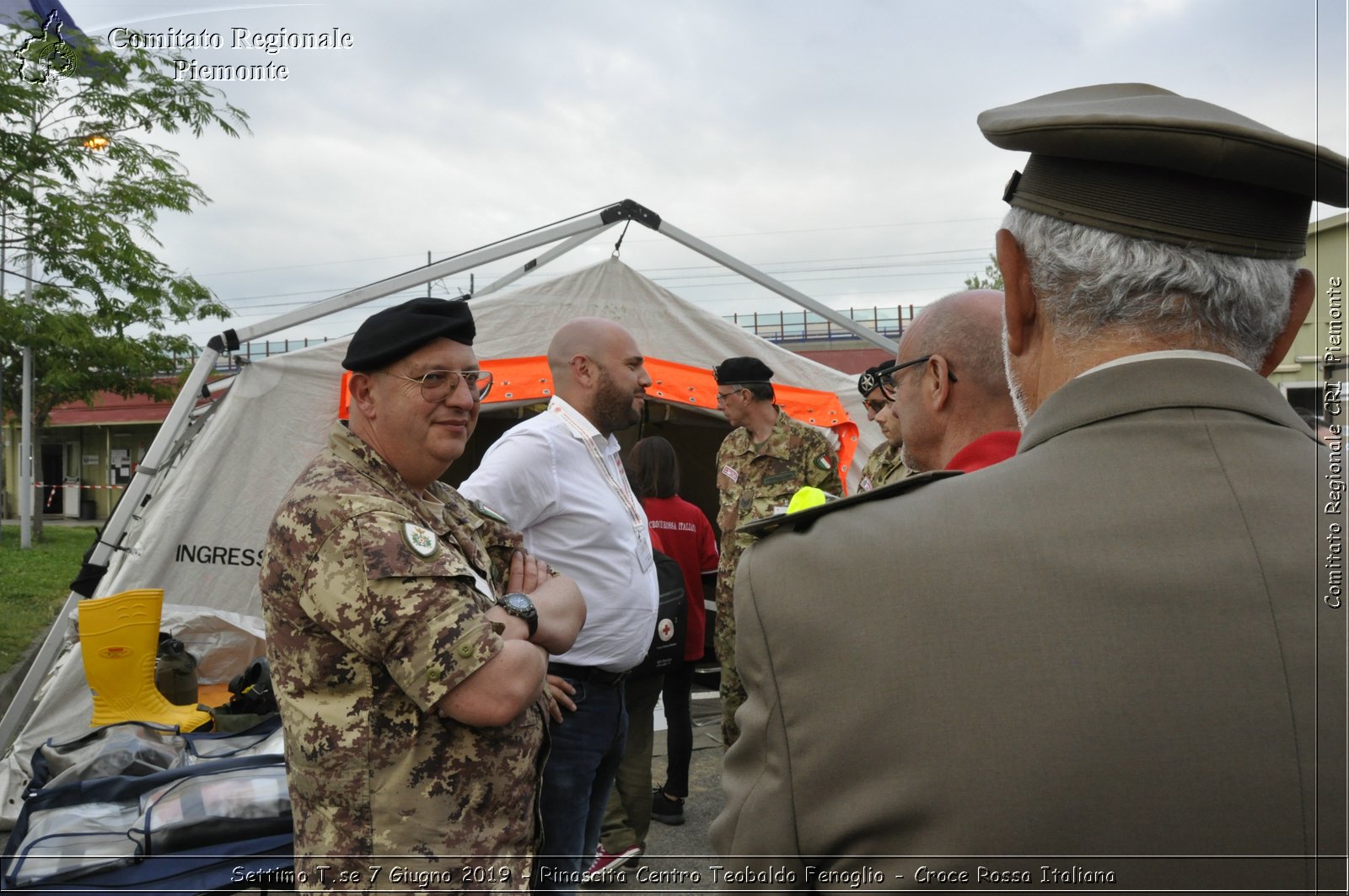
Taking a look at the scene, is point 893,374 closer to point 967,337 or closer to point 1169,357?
point 967,337

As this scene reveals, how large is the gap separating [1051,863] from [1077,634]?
19cm

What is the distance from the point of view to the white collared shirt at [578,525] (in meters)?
2.89

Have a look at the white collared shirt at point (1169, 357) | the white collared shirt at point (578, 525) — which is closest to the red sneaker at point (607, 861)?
the white collared shirt at point (578, 525)

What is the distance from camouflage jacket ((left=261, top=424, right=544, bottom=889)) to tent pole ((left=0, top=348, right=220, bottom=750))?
3.72 m

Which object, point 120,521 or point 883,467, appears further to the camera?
point 120,521

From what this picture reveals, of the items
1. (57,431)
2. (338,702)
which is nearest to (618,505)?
(338,702)

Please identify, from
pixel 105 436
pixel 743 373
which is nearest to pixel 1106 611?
pixel 743 373

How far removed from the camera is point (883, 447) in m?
5.08

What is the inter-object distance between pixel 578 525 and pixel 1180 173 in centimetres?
233

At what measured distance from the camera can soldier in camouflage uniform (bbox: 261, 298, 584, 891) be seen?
5.71ft

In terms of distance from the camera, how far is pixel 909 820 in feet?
2.54

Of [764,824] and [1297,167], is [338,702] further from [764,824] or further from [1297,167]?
[1297,167]

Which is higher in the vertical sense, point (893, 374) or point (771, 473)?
point (893, 374)

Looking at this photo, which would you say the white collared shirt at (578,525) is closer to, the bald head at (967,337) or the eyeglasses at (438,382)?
the eyeglasses at (438,382)
